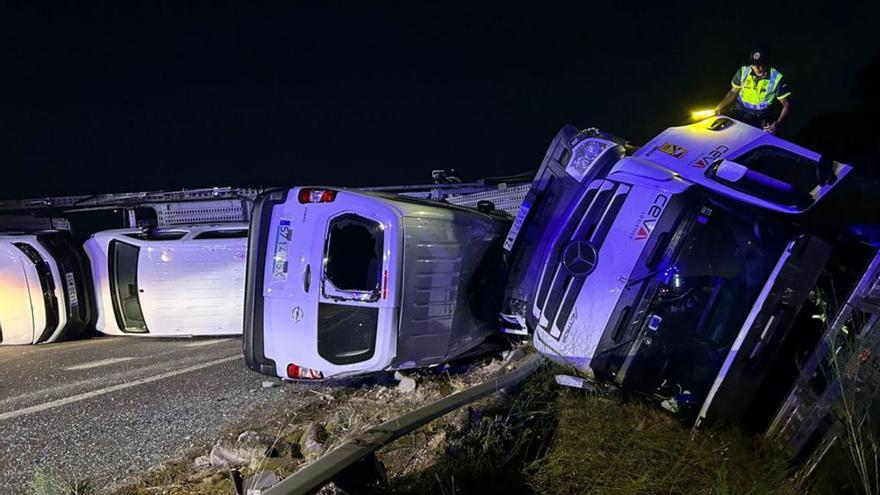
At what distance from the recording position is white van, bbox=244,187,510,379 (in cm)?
394

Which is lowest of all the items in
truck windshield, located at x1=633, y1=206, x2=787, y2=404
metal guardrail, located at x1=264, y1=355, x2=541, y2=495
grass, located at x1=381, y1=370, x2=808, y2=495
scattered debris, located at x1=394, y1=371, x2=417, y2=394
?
scattered debris, located at x1=394, y1=371, x2=417, y2=394

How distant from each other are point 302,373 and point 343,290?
2.51ft

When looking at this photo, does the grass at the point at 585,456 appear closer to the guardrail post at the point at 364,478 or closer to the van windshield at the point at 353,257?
the guardrail post at the point at 364,478

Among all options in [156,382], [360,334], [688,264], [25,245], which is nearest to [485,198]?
[360,334]

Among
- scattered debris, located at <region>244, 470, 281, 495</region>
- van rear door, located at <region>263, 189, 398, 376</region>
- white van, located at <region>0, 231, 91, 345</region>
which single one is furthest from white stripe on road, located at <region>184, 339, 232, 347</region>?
scattered debris, located at <region>244, 470, 281, 495</region>

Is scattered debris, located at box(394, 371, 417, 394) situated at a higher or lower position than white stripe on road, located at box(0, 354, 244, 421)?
higher

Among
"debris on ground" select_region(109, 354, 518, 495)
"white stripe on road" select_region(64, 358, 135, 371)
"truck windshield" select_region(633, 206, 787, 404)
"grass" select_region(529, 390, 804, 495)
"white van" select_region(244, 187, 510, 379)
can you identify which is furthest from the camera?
"white stripe on road" select_region(64, 358, 135, 371)

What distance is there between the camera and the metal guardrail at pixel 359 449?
6.97 feet

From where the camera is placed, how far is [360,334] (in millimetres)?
4125

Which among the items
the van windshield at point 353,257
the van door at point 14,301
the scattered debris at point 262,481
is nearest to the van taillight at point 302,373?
the van windshield at point 353,257

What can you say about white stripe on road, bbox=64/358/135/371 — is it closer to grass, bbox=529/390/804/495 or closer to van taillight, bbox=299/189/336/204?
van taillight, bbox=299/189/336/204

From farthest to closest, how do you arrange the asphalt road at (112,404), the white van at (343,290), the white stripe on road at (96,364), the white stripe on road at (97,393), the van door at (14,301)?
the van door at (14,301) → the white stripe on road at (96,364) → the white stripe on road at (97,393) → the white van at (343,290) → the asphalt road at (112,404)

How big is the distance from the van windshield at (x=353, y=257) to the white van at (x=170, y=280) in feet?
6.14

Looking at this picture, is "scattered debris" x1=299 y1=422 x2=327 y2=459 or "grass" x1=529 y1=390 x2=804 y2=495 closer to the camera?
"grass" x1=529 y1=390 x2=804 y2=495
